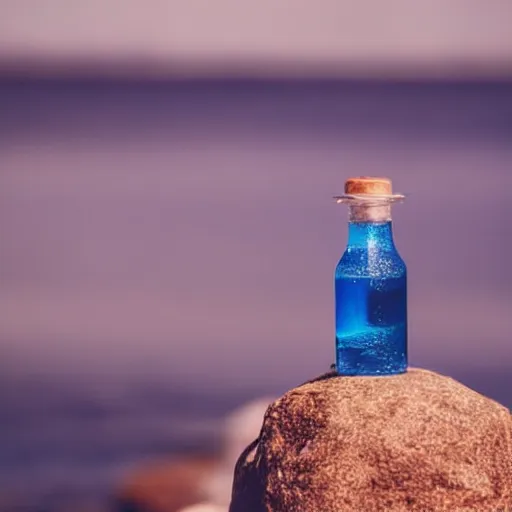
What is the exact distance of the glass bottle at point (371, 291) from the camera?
7.39ft

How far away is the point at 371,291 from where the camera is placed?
2.26 metres

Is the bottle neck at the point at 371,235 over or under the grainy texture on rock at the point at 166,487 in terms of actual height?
over

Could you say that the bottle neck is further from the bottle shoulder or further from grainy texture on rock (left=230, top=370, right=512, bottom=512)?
grainy texture on rock (left=230, top=370, right=512, bottom=512)

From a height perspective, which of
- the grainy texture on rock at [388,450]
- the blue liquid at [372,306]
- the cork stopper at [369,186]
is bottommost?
the grainy texture on rock at [388,450]

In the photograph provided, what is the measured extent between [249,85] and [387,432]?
2.66 meters

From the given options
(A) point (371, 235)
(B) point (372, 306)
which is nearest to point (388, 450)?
(B) point (372, 306)

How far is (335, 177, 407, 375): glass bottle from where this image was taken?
225 cm

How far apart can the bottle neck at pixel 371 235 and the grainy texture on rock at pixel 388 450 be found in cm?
36

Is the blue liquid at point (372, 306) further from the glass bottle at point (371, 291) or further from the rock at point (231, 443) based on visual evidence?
the rock at point (231, 443)

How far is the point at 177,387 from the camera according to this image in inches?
176

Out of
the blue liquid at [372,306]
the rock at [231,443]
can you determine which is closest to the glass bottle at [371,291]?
the blue liquid at [372,306]

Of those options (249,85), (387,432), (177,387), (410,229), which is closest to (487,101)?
(410,229)

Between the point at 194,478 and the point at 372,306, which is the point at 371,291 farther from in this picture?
the point at 194,478

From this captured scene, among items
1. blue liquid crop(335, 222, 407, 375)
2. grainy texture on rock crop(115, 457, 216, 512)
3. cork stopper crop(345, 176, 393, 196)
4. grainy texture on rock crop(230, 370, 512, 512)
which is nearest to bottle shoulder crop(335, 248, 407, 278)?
blue liquid crop(335, 222, 407, 375)
